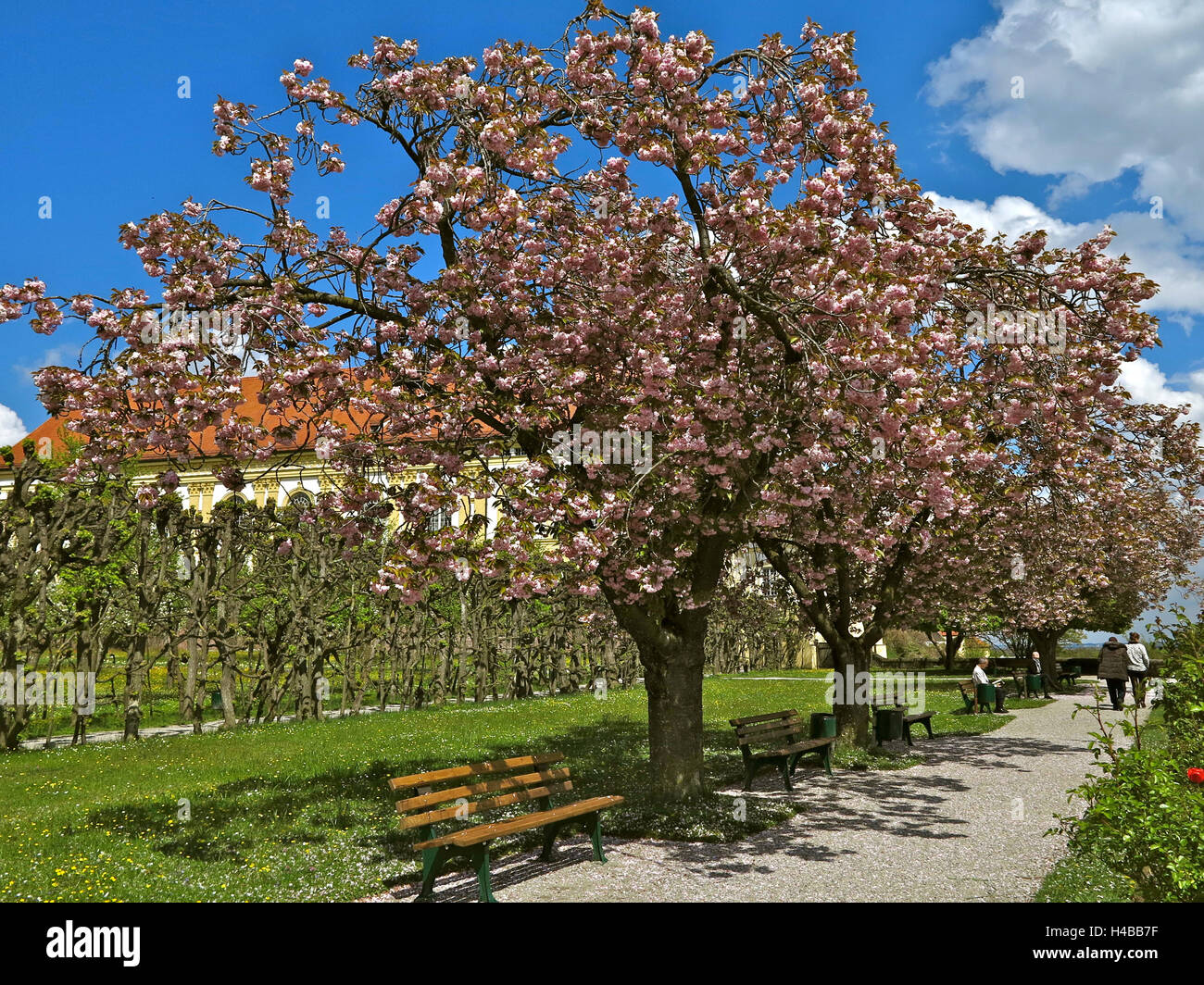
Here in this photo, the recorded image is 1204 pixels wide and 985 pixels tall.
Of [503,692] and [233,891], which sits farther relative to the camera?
[503,692]

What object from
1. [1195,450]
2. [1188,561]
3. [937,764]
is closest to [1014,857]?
[937,764]

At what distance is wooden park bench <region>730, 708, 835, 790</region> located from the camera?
34.5 ft

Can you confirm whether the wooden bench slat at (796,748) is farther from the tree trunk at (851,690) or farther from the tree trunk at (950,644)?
the tree trunk at (950,644)

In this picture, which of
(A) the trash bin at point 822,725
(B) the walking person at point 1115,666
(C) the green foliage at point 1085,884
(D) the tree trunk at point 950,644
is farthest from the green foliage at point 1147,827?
(D) the tree trunk at point 950,644

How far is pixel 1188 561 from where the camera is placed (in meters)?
35.7

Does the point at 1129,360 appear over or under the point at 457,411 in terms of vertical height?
over

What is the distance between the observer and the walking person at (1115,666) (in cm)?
1820

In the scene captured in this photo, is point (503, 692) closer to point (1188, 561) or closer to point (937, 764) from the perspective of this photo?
point (937, 764)

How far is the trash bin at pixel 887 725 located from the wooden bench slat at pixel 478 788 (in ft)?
28.7

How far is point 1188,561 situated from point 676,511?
36343mm

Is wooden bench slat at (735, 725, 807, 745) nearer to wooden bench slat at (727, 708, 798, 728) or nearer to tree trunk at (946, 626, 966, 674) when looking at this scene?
wooden bench slat at (727, 708, 798, 728)

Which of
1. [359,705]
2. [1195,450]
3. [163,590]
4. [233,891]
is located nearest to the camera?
[233,891]

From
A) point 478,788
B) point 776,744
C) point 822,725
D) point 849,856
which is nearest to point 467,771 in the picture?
point 478,788

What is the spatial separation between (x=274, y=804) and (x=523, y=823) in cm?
357
